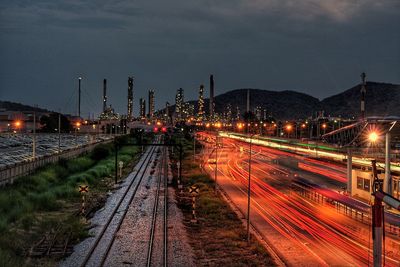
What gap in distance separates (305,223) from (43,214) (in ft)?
54.6

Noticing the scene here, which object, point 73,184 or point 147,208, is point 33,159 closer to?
point 73,184

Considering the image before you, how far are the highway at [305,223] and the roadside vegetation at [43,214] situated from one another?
414 inches

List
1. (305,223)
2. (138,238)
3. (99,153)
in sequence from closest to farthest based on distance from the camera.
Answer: (138,238) < (305,223) < (99,153)

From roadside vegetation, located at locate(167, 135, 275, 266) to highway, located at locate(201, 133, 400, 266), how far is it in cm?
117

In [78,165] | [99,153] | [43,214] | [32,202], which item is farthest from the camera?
[99,153]

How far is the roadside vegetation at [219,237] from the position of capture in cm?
2203

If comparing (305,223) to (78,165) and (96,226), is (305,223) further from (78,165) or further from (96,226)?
(78,165)

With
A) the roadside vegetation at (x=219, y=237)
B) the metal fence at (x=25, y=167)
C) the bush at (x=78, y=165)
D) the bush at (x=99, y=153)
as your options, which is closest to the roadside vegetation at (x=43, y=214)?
the metal fence at (x=25, y=167)

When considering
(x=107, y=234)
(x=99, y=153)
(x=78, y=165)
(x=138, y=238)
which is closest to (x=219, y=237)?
(x=138, y=238)

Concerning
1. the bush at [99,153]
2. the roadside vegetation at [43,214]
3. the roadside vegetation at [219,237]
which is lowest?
the roadside vegetation at [219,237]

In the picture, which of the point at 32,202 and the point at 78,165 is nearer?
the point at 32,202

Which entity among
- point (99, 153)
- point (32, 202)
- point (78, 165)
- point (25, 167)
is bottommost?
point (32, 202)

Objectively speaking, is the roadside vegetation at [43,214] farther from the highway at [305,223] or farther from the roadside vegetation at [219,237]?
the highway at [305,223]

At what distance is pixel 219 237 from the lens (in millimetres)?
26594
